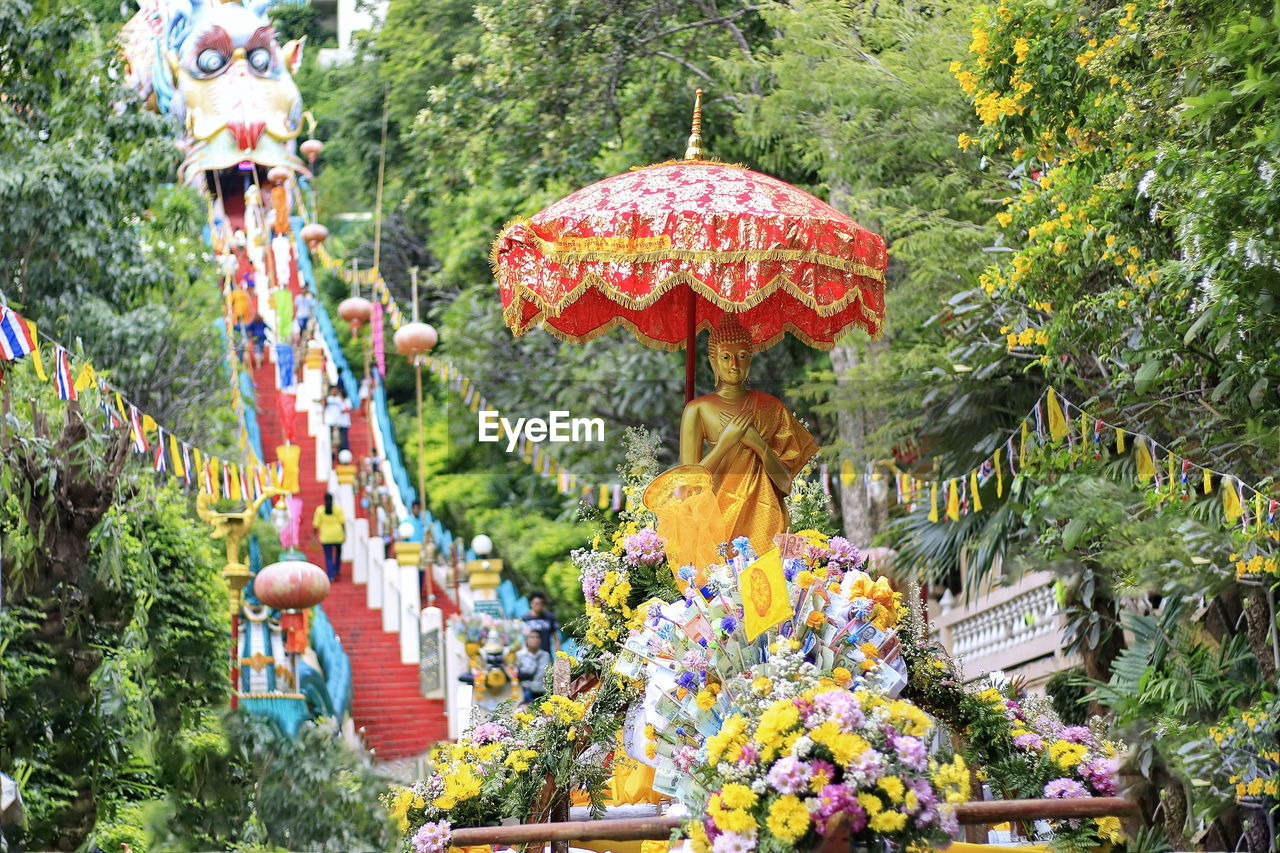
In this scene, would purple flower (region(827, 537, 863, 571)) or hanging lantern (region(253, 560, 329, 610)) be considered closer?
purple flower (region(827, 537, 863, 571))

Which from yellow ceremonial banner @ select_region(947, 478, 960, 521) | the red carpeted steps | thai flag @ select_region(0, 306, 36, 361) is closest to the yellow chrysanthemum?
thai flag @ select_region(0, 306, 36, 361)

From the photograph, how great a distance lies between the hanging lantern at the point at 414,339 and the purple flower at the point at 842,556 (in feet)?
45.7

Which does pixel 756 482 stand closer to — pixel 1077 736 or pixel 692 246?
pixel 692 246

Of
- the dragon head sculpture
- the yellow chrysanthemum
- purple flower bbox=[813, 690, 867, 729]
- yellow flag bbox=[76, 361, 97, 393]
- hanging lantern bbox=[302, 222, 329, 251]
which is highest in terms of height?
the dragon head sculpture

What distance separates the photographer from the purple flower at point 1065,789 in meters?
7.20

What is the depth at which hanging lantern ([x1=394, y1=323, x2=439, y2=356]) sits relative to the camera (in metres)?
21.5

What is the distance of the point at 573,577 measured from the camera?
73.5 ft

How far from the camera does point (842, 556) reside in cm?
804

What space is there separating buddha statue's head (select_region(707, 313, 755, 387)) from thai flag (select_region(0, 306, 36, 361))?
4.52 meters

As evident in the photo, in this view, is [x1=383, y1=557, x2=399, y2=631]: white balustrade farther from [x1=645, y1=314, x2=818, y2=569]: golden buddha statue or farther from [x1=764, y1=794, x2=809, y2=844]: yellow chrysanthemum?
[x1=764, y1=794, x2=809, y2=844]: yellow chrysanthemum

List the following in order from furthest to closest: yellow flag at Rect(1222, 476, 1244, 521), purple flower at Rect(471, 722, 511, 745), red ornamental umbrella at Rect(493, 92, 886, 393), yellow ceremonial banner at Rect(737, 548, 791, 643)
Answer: yellow flag at Rect(1222, 476, 1244, 521) < red ornamental umbrella at Rect(493, 92, 886, 393) < purple flower at Rect(471, 722, 511, 745) < yellow ceremonial banner at Rect(737, 548, 791, 643)

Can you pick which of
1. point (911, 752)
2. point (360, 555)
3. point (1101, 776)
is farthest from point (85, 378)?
point (360, 555)

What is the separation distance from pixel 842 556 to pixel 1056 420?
4044 mm

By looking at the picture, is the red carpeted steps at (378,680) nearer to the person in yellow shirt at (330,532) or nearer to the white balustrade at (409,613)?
the white balustrade at (409,613)
